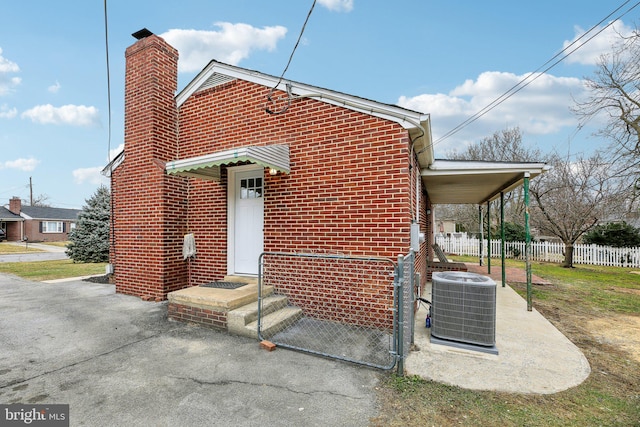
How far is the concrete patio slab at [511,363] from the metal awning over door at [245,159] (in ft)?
11.3

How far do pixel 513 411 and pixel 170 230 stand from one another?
6351mm

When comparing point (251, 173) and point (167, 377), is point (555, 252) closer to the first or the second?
point (251, 173)

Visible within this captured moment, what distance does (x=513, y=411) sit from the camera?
8.27ft

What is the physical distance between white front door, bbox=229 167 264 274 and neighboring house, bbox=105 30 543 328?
0.02 m

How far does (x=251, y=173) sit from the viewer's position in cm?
595

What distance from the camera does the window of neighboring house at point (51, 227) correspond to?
37312 millimetres

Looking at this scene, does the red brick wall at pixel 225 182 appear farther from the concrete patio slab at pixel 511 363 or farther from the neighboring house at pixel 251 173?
the concrete patio slab at pixel 511 363

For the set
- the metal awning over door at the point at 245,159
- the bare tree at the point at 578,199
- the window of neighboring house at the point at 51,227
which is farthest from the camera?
the window of neighboring house at the point at 51,227

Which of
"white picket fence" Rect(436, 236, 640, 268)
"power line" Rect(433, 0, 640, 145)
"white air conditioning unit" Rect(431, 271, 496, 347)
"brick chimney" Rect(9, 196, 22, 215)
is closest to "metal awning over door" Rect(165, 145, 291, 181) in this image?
"white air conditioning unit" Rect(431, 271, 496, 347)

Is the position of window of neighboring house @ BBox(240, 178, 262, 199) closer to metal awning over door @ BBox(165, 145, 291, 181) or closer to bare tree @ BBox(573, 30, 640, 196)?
metal awning over door @ BBox(165, 145, 291, 181)

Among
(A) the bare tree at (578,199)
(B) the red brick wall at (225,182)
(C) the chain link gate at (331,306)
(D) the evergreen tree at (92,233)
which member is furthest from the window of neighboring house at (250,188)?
(A) the bare tree at (578,199)

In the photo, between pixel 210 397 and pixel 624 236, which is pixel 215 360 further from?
pixel 624 236

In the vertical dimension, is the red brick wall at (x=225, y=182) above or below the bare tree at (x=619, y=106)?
below

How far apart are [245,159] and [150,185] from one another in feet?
10.6
